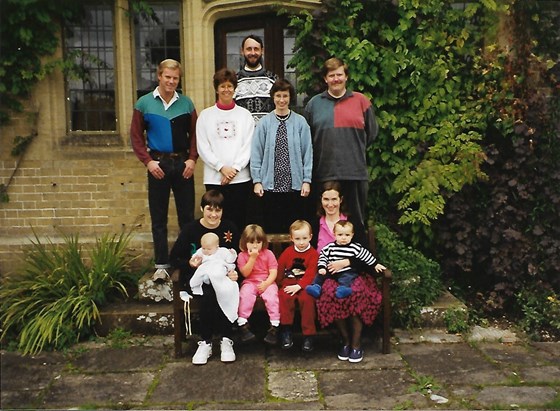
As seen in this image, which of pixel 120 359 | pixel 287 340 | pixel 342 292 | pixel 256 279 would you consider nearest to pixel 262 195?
pixel 256 279

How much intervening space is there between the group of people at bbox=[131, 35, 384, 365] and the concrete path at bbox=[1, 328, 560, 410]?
21cm

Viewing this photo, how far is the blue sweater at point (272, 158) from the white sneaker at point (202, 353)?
1.37 m

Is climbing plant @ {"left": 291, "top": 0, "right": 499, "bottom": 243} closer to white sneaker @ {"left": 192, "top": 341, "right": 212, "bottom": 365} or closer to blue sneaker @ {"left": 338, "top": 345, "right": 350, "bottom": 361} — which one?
blue sneaker @ {"left": 338, "top": 345, "right": 350, "bottom": 361}

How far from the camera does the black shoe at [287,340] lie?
4.56m

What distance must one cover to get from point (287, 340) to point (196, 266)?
905mm

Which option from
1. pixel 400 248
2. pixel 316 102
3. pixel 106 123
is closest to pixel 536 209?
pixel 400 248

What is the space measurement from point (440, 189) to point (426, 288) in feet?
3.70

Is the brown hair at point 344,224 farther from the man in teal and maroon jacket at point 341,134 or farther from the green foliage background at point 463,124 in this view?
the green foliage background at point 463,124

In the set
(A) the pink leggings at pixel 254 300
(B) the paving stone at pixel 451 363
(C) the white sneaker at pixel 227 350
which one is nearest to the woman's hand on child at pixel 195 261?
(A) the pink leggings at pixel 254 300

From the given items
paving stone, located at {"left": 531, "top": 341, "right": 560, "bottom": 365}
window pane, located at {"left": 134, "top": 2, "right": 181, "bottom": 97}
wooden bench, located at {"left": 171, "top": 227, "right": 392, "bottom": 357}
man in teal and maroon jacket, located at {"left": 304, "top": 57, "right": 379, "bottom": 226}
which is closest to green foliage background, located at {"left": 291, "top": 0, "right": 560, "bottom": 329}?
paving stone, located at {"left": 531, "top": 341, "right": 560, "bottom": 365}

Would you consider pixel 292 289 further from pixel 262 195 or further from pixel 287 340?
pixel 262 195

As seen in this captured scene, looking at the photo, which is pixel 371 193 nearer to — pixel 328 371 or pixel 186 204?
pixel 186 204

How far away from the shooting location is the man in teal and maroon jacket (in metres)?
5.11

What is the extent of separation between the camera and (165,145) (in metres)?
5.18
